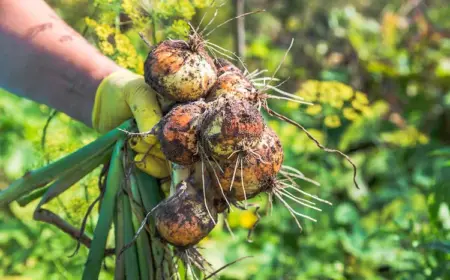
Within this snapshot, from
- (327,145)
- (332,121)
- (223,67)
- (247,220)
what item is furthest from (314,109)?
(223,67)

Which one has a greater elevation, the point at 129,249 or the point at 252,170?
the point at 252,170

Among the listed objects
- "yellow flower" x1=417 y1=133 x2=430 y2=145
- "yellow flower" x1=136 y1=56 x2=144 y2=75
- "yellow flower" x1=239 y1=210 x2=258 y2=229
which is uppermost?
"yellow flower" x1=136 y1=56 x2=144 y2=75

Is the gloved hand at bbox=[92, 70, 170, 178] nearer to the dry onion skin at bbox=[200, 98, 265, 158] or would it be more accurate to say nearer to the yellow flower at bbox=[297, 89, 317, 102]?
the dry onion skin at bbox=[200, 98, 265, 158]

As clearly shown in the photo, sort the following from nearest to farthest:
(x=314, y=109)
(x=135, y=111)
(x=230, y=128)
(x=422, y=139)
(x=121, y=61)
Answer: (x=230, y=128) < (x=135, y=111) < (x=121, y=61) < (x=314, y=109) < (x=422, y=139)

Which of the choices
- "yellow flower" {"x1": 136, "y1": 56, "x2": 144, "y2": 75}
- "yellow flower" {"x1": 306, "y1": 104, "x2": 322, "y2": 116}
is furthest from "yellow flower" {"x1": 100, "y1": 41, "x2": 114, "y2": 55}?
"yellow flower" {"x1": 306, "y1": 104, "x2": 322, "y2": 116}

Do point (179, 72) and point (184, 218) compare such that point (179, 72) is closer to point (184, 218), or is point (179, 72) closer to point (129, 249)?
point (184, 218)

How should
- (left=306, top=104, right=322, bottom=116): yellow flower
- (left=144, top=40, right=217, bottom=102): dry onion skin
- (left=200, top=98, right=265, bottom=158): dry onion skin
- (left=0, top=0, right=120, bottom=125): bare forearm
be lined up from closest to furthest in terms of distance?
(left=200, top=98, right=265, bottom=158): dry onion skin, (left=144, top=40, right=217, bottom=102): dry onion skin, (left=0, top=0, right=120, bottom=125): bare forearm, (left=306, top=104, right=322, bottom=116): yellow flower

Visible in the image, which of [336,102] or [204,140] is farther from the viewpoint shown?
[336,102]

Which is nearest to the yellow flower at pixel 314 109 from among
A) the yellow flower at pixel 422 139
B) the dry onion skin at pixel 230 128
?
the dry onion skin at pixel 230 128
